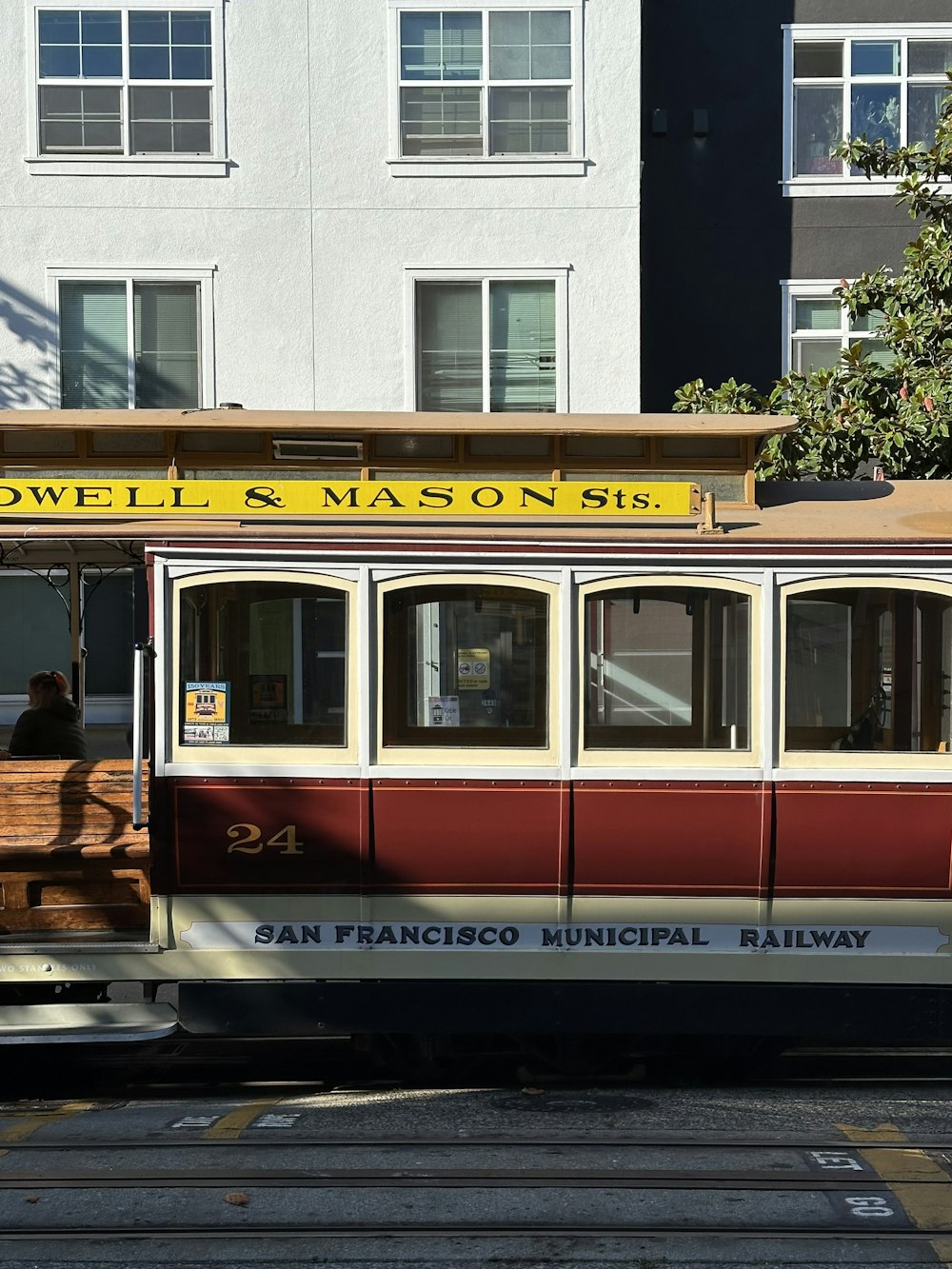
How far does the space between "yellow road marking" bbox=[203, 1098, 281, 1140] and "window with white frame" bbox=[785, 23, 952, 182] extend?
11.9 meters

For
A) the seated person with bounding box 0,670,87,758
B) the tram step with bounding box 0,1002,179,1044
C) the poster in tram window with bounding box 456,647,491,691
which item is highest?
the poster in tram window with bounding box 456,647,491,691

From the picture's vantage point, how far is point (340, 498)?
606cm

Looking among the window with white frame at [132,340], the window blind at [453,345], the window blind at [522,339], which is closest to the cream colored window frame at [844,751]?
the window blind at [522,339]

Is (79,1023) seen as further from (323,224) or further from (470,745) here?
(323,224)

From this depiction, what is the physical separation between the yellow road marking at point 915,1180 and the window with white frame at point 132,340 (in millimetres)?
9947

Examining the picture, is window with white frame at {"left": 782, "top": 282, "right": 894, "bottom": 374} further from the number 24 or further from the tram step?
the tram step

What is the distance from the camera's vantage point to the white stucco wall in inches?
515

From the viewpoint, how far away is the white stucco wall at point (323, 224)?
1308cm

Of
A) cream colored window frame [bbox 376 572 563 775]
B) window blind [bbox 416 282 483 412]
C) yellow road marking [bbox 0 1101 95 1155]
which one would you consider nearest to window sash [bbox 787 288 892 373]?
window blind [bbox 416 282 483 412]

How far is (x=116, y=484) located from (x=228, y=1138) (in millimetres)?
2923

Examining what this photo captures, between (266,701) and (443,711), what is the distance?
818 millimetres

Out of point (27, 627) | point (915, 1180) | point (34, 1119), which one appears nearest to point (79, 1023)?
point (34, 1119)

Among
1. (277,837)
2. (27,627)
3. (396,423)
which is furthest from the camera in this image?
(27,627)

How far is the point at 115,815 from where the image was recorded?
6.27 m
